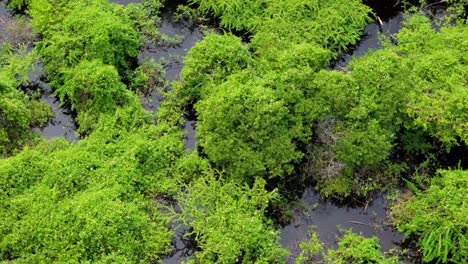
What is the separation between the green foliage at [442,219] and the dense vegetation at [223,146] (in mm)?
39

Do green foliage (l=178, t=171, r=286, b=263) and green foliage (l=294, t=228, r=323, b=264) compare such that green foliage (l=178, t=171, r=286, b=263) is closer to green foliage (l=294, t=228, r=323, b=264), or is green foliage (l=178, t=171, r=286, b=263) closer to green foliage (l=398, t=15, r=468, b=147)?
green foliage (l=294, t=228, r=323, b=264)

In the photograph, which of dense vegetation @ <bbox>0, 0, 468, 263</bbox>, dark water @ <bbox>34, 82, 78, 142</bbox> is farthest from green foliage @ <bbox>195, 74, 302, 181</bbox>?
dark water @ <bbox>34, 82, 78, 142</bbox>

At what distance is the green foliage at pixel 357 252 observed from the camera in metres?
14.3

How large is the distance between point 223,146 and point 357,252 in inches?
174

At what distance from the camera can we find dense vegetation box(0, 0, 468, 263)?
46.0ft

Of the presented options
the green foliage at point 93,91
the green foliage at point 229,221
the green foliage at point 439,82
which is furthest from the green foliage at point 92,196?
the green foliage at point 439,82

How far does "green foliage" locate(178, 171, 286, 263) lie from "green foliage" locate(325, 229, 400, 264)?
4.65 feet

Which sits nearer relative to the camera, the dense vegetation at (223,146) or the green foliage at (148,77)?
the dense vegetation at (223,146)

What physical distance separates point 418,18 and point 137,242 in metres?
11.6

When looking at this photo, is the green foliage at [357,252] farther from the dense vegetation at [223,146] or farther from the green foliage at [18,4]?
the green foliage at [18,4]

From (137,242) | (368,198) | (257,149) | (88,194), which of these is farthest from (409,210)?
(88,194)

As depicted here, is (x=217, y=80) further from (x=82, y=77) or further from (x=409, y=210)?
(x=409, y=210)

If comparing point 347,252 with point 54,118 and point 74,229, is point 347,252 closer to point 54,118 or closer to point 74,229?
point 74,229

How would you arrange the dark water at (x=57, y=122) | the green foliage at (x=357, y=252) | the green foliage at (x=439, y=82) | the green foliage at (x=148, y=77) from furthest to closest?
the green foliage at (x=148, y=77)
the dark water at (x=57, y=122)
the green foliage at (x=439, y=82)
the green foliage at (x=357, y=252)
